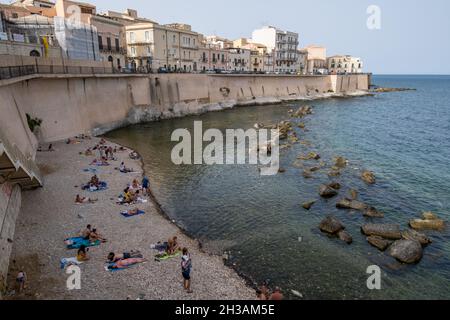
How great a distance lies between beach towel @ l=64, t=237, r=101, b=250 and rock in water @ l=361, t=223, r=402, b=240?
511 inches

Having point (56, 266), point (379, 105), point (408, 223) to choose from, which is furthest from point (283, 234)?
point (379, 105)

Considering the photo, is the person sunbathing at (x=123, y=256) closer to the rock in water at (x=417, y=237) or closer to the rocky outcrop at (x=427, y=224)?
the rock in water at (x=417, y=237)

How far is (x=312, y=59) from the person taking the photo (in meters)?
121

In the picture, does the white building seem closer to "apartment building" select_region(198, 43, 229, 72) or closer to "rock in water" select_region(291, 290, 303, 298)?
"apartment building" select_region(198, 43, 229, 72)

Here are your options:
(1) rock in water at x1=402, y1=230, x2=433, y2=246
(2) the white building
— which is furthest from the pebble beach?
(2) the white building

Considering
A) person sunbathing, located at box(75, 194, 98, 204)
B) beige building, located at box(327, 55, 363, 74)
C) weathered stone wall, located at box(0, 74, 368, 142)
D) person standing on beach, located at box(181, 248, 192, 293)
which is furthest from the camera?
beige building, located at box(327, 55, 363, 74)

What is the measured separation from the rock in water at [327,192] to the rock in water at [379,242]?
215 inches

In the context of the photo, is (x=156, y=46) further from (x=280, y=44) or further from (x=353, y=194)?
(x=280, y=44)

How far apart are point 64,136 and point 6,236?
69.0ft

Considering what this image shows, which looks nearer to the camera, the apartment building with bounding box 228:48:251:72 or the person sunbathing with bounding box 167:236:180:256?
the person sunbathing with bounding box 167:236:180:256

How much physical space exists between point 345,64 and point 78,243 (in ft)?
433

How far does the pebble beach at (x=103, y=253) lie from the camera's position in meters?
11.2

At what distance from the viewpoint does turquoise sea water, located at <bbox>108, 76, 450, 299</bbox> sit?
13000 millimetres

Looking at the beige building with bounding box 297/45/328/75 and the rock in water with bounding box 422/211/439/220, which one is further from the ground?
A: the beige building with bounding box 297/45/328/75
